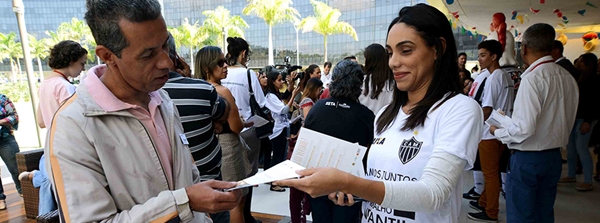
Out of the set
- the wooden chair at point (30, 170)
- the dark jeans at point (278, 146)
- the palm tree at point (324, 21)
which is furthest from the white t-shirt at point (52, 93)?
the palm tree at point (324, 21)

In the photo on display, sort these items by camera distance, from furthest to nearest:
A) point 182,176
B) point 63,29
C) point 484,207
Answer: point 63,29 → point 484,207 → point 182,176

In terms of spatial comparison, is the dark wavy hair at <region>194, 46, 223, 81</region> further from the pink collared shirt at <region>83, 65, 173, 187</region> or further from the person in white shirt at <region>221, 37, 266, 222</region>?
the pink collared shirt at <region>83, 65, 173, 187</region>

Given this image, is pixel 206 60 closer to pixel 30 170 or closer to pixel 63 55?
pixel 63 55

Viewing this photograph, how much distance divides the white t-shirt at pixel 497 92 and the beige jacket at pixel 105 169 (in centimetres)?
312

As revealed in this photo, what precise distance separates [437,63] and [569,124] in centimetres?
205

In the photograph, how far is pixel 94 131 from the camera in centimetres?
92

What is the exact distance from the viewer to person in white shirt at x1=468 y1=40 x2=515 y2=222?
3.25 metres

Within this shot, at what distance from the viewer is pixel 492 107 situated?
3.28m

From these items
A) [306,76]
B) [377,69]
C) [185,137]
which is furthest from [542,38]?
[306,76]

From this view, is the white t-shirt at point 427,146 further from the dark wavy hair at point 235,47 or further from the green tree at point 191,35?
the green tree at point 191,35

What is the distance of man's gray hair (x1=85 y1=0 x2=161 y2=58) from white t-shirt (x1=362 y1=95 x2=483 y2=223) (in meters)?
0.92

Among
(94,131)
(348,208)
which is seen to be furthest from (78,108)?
(348,208)

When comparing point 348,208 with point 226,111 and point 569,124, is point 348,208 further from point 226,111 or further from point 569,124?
point 569,124

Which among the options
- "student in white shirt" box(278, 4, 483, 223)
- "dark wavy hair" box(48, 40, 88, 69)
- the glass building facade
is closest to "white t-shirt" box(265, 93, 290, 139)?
"dark wavy hair" box(48, 40, 88, 69)
